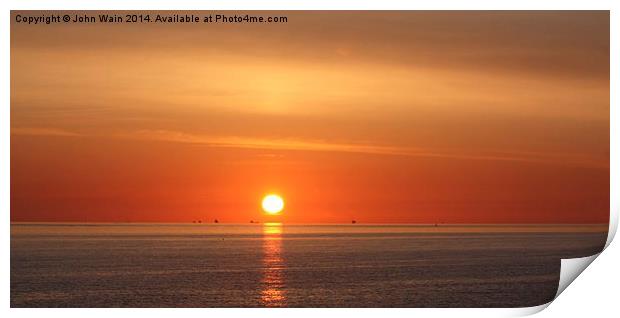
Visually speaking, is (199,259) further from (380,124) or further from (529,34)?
(529,34)

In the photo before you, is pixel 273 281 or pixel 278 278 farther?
pixel 278 278

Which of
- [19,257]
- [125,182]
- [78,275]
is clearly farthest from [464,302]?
[125,182]

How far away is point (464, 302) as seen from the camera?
105 ft

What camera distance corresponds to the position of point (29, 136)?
143 ft

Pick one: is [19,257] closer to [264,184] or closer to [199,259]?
[199,259]

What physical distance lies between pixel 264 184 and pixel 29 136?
721 inches

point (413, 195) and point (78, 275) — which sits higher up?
point (413, 195)

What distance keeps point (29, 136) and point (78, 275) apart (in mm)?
7313

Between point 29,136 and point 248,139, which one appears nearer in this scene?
point 29,136
